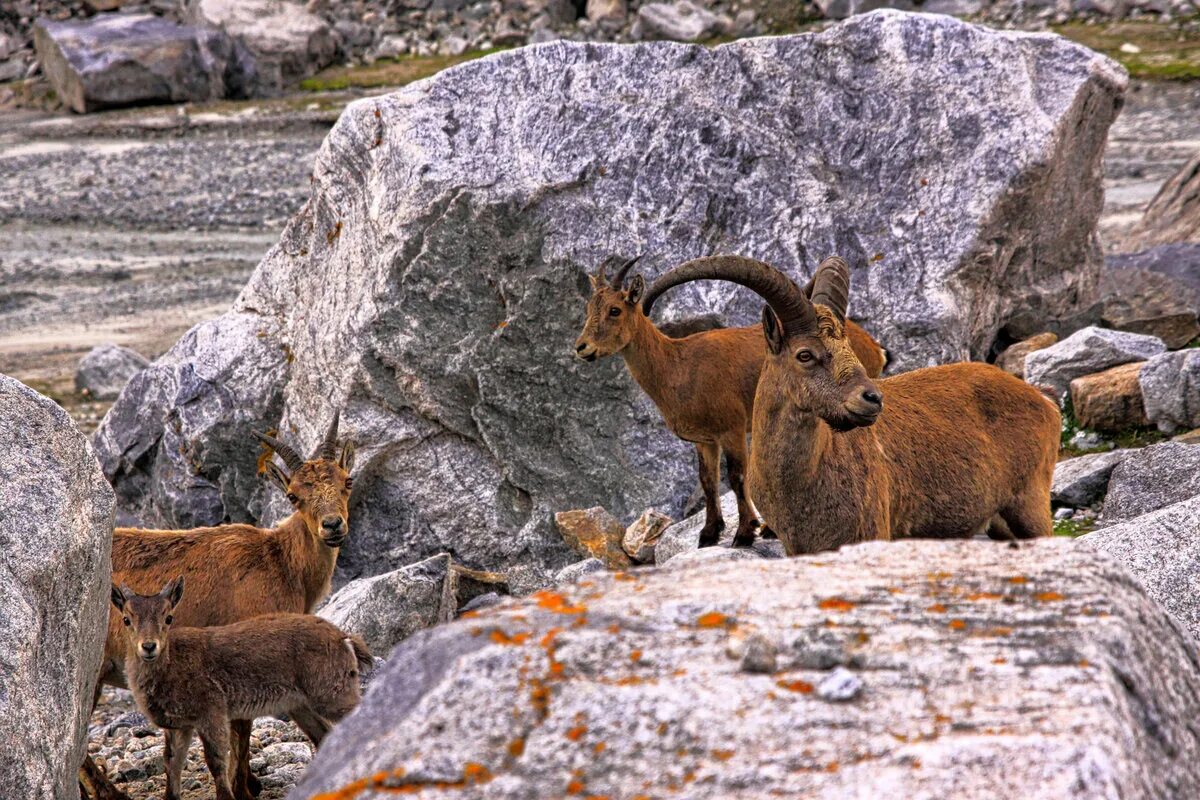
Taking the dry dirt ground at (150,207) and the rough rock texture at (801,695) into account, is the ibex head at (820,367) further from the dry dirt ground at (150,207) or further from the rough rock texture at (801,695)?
the dry dirt ground at (150,207)

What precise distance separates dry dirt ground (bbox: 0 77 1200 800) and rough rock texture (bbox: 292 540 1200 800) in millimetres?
8561

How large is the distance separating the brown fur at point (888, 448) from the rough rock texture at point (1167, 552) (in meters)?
0.50

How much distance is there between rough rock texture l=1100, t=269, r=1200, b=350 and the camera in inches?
561

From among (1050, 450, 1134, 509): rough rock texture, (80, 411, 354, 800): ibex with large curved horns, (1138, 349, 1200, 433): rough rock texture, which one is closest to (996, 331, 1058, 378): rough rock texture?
(1138, 349, 1200, 433): rough rock texture

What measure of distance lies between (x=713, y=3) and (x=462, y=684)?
4785cm

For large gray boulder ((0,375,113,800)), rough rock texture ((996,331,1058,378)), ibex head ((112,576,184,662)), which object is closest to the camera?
large gray boulder ((0,375,113,800))

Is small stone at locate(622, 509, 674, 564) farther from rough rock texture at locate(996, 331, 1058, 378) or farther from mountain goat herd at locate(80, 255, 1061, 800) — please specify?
rough rock texture at locate(996, 331, 1058, 378)

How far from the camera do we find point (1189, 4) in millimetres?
42844

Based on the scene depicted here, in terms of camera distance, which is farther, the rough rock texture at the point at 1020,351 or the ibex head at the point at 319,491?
the rough rock texture at the point at 1020,351

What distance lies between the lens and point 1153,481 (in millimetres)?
10391

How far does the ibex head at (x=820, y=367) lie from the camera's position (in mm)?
7488

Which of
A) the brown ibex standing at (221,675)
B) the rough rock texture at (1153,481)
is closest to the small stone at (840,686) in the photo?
the brown ibex standing at (221,675)

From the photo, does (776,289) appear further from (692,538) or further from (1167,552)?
(692,538)

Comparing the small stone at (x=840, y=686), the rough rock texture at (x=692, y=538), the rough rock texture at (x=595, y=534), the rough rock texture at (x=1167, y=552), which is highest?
the small stone at (x=840, y=686)
